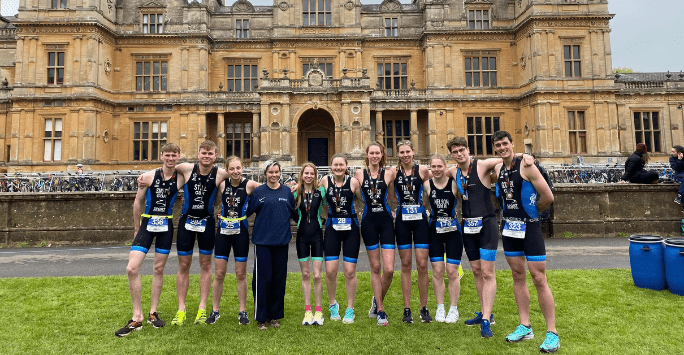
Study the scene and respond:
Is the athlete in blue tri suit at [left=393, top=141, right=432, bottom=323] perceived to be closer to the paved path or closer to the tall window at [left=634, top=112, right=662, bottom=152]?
the paved path

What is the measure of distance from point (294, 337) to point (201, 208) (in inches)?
87.0

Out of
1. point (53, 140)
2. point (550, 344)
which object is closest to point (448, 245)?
point (550, 344)

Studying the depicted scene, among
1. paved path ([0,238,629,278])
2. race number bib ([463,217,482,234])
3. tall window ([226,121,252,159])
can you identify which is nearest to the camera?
race number bib ([463,217,482,234])

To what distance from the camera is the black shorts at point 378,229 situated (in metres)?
5.24

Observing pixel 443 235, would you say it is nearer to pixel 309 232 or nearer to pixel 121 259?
pixel 309 232

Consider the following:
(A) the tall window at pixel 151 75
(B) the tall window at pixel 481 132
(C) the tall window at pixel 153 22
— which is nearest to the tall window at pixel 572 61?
(B) the tall window at pixel 481 132

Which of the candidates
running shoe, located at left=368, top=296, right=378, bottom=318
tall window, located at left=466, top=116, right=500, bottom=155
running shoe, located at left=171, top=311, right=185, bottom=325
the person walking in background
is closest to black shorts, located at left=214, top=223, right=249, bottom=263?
running shoe, located at left=171, top=311, right=185, bottom=325

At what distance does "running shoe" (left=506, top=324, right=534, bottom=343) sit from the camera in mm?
4340

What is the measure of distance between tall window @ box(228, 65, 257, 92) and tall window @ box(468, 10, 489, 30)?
54.5 ft

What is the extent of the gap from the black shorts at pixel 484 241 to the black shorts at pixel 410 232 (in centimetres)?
54

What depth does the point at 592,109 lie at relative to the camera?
25.5 m

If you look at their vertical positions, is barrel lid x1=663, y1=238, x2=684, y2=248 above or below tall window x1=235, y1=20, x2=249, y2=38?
below

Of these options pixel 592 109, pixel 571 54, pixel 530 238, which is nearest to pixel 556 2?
pixel 571 54

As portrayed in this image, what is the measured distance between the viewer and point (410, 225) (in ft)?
17.2
